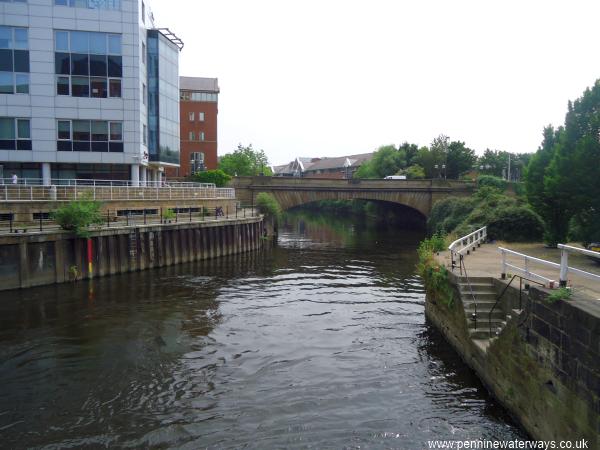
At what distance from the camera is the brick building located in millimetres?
76625

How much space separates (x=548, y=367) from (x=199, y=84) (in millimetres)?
78334

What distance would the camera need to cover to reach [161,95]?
158 ft

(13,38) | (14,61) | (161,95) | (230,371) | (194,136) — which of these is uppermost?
(13,38)

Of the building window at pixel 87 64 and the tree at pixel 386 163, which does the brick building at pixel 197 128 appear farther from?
the tree at pixel 386 163

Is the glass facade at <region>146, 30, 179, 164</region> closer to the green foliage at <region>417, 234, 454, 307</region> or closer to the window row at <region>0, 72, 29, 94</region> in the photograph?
the window row at <region>0, 72, 29, 94</region>

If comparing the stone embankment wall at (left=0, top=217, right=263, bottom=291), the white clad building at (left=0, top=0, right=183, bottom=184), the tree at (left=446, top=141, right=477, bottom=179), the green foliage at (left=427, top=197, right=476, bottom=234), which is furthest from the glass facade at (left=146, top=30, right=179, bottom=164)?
the tree at (left=446, top=141, right=477, bottom=179)

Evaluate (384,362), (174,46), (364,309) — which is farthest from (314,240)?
(384,362)

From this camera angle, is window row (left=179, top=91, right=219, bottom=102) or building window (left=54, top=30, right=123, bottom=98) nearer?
building window (left=54, top=30, right=123, bottom=98)

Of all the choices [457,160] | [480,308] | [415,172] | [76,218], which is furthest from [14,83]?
[457,160]

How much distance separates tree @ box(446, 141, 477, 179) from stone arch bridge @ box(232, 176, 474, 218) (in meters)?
27.7

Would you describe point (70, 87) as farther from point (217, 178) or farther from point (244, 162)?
point (244, 162)

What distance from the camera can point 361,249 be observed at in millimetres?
46719

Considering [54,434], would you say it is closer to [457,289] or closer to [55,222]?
[457,289]

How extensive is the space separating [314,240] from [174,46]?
24.1 m
